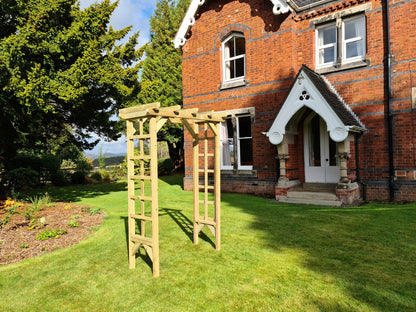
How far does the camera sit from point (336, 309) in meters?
3.43

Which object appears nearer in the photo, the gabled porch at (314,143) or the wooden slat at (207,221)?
the wooden slat at (207,221)

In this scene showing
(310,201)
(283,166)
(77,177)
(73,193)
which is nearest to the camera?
(310,201)

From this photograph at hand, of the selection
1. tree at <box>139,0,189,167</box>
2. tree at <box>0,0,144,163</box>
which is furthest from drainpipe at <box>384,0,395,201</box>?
tree at <box>139,0,189,167</box>

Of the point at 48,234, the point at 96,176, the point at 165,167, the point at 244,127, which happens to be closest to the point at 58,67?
the point at 48,234

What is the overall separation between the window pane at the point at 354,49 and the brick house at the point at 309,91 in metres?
0.04

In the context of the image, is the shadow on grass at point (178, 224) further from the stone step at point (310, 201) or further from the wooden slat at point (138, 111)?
the stone step at point (310, 201)

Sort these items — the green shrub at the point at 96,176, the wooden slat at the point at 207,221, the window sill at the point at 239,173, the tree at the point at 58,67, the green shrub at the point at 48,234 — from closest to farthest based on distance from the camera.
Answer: the wooden slat at the point at 207,221 < the green shrub at the point at 48,234 < the tree at the point at 58,67 < the window sill at the point at 239,173 < the green shrub at the point at 96,176

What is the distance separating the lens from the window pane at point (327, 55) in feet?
36.1

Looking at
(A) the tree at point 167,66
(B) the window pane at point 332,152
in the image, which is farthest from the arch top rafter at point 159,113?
(A) the tree at point 167,66

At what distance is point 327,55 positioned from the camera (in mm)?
11125

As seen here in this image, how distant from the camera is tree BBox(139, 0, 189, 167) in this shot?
2433 cm

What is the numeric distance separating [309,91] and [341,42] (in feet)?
8.89

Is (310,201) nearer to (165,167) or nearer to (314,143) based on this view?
(314,143)

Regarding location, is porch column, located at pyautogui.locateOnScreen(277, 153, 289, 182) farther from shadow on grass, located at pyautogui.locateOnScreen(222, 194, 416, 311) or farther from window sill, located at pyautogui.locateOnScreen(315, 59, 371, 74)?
window sill, located at pyautogui.locateOnScreen(315, 59, 371, 74)
